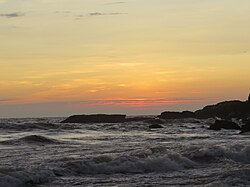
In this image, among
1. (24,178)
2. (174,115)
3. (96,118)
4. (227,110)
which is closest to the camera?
(24,178)

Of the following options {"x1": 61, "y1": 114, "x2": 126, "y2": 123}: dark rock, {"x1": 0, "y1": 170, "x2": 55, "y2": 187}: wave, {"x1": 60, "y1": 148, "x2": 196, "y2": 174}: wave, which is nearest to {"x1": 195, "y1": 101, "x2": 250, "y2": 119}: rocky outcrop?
{"x1": 61, "y1": 114, "x2": 126, "y2": 123}: dark rock

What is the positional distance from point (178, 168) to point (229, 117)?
7570cm

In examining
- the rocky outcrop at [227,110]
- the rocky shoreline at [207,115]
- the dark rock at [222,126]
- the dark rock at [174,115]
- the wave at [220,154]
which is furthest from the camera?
the dark rock at [174,115]

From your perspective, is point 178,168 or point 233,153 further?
point 233,153

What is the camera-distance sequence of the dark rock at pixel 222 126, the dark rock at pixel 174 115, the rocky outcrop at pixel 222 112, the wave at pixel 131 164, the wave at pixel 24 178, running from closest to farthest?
the wave at pixel 24 178
the wave at pixel 131 164
the dark rock at pixel 222 126
the rocky outcrop at pixel 222 112
the dark rock at pixel 174 115

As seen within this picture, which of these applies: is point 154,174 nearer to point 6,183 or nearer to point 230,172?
point 230,172

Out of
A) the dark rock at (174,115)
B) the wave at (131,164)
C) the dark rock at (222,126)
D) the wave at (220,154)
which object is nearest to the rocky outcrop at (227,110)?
the dark rock at (174,115)

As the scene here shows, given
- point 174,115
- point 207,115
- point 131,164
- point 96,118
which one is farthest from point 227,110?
point 131,164

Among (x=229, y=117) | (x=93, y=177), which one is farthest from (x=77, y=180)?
(x=229, y=117)

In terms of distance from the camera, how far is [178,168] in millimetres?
16219

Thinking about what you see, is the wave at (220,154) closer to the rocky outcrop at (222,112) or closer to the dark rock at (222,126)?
the dark rock at (222,126)

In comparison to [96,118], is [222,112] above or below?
above

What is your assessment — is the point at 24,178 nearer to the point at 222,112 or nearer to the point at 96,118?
the point at 96,118

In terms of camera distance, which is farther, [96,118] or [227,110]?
[227,110]
